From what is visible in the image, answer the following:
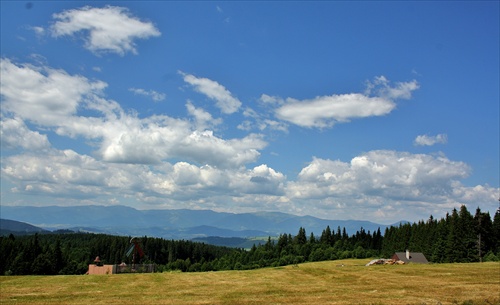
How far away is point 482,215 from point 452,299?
8314cm

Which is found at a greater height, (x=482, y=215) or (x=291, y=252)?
(x=482, y=215)

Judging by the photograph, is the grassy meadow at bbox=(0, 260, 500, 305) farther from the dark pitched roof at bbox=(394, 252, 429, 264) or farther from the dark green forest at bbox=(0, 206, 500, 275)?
the dark pitched roof at bbox=(394, 252, 429, 264)

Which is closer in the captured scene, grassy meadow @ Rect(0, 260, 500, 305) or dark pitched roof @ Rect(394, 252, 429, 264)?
grassy meadow @ Rect(0, 260, 500, 305)

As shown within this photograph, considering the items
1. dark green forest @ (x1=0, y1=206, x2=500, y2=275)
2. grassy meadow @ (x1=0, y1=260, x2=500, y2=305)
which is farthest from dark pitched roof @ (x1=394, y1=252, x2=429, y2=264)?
grassy meadow @ (x1=0, y1=260, x2=500, y2=305)

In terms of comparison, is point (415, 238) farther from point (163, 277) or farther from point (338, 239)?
point (163, 277)

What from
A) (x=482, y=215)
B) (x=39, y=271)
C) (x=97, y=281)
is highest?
(x=482, y=215)

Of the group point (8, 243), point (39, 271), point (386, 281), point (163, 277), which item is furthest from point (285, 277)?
point (8, 243)

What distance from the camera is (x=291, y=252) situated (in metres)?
162

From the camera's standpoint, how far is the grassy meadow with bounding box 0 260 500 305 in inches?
1166

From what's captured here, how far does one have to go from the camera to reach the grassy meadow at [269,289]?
29625 mm

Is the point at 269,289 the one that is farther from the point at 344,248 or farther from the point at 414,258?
the point at 344,248

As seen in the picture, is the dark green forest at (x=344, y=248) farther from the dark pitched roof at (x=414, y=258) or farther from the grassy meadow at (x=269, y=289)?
the grassy meadow at (x=269, y=289)

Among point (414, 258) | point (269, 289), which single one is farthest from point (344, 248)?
point (269, 289)

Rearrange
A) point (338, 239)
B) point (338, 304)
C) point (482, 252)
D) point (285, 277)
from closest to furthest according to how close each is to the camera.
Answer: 1. point (338, 304)
2. point (285, 277)
3. point (482, 252)
4. point (338, 239)
